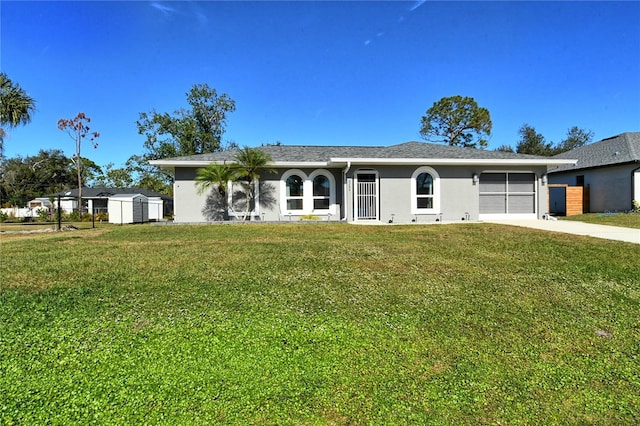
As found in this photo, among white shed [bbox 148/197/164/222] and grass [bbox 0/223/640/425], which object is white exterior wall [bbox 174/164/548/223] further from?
white shed [bbox 148/197/164/222]

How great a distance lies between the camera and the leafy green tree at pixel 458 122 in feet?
116

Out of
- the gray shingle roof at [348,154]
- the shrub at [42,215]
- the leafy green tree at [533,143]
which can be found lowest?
the shrub at [42,215]

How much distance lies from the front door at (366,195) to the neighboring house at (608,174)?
9.45 meters

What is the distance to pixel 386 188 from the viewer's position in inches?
538

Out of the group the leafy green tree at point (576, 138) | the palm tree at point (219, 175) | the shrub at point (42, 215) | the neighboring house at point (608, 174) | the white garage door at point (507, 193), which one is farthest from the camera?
the leafy green tree at point (576, 138)

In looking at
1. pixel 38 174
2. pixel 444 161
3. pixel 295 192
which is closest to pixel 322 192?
pixel 295 192

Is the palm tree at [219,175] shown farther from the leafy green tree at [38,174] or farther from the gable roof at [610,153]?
the leafy green tree at [38,174]

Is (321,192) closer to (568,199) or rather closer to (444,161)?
(444,161)

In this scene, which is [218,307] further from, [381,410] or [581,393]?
[581,393]

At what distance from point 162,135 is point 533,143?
135ft

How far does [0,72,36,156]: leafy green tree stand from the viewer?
55.8 feet

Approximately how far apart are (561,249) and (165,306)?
23.7 feet

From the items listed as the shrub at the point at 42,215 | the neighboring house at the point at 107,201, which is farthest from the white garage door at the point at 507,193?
the shrub at the point at 42,215

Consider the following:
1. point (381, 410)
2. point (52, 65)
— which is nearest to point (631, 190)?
point (381, 410)
